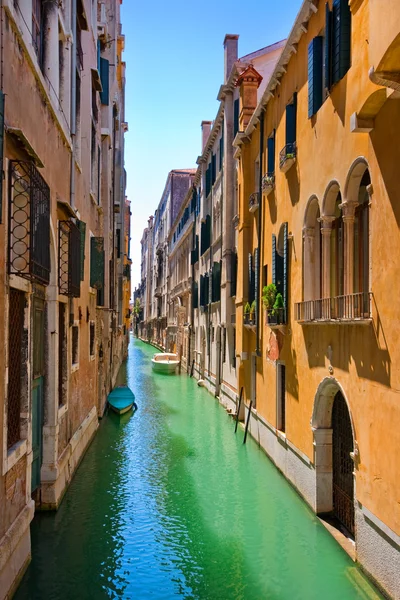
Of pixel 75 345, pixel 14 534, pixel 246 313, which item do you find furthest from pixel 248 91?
pixel 14 534

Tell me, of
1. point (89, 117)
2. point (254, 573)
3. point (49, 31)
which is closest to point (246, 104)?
point (89, 117)

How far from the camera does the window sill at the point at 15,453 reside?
19.9 ft

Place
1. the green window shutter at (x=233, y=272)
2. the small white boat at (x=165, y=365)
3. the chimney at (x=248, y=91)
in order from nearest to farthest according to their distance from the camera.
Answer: the chimney at (x=248, y=91) < the green window shutter at (x=233, y=272) < the small white boat at (x=165, y=365)

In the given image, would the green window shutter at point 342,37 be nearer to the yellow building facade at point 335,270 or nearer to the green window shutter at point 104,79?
the yellow building facade at point 335,270

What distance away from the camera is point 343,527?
8484 mm

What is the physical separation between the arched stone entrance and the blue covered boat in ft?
35.3

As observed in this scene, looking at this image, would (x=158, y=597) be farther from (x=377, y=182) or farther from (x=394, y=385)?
(x=377, y=182)

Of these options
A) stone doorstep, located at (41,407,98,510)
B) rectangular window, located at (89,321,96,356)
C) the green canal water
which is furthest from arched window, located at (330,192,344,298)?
rectangular window, located at (89,321,96,356)

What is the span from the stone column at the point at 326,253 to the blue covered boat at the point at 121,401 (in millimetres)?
11007

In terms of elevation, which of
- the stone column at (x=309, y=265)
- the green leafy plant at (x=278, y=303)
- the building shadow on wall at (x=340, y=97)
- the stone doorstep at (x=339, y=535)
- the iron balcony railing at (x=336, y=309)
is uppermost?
the building shadow on wall at (x=340, y=97)

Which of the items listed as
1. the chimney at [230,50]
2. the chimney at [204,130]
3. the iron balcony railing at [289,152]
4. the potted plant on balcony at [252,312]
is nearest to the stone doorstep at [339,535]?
the iron balcony railing at [289,152]

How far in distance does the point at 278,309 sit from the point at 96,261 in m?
5.38

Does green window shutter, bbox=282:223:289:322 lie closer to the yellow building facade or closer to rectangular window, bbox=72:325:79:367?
the yellow building facade

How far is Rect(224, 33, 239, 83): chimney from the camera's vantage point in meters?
21.0
